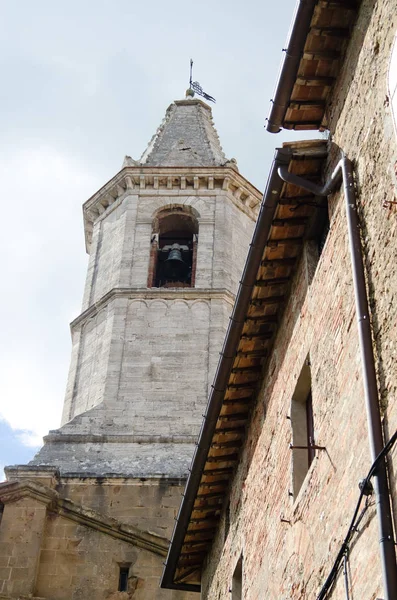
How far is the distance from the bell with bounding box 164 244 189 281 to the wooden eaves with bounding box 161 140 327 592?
42.4 ft

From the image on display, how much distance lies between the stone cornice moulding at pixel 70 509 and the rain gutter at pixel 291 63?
9440mm

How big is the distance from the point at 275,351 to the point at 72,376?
14.0 meters

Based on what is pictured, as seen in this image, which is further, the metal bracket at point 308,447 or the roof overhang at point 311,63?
the roof overhang at point 311,63

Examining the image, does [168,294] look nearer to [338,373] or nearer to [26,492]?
[26,492]

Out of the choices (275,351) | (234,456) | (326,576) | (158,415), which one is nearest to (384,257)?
(326,576)

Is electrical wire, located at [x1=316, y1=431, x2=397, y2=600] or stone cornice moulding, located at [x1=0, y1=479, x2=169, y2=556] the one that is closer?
electrical wire, located at [x1=316, y1=431, x2=397, y2=600]

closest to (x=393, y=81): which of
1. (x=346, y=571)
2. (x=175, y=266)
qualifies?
(x=346, y=571)

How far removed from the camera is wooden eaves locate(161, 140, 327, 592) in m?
9.36

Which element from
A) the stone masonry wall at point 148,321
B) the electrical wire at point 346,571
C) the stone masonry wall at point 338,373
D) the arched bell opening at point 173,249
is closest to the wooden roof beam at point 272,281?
the stone masonry wall at point 338,373

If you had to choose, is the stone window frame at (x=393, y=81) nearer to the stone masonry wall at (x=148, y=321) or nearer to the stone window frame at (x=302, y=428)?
the stone window frame at (x=302, y=428)

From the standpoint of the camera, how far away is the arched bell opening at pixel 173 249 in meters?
26.2

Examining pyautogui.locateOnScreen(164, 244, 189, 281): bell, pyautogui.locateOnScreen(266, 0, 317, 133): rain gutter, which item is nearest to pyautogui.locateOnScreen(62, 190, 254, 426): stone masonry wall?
pyautogui.locateOnScreen(164, 244, 189, 281): bell

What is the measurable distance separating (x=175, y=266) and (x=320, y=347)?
18202 mm

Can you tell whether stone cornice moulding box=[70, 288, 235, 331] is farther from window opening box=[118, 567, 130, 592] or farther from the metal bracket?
the metal bracket
